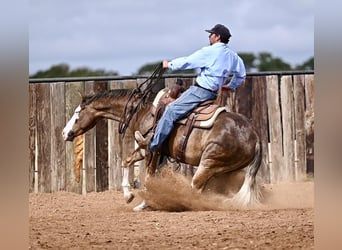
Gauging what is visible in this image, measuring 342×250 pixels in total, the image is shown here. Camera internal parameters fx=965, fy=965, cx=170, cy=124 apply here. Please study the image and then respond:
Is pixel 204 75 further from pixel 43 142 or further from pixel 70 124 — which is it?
pixel 43 142

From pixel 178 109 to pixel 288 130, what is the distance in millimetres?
711

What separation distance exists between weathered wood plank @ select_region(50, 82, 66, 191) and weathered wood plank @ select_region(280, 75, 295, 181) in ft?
4.66

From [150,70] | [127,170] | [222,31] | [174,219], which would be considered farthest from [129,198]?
[222,31]

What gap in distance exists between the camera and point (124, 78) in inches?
244

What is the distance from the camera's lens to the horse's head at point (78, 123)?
6.25 meters

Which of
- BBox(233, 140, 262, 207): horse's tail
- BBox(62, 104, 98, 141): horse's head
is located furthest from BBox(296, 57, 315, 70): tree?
BBox(62, 104, 98, 141): horse's head

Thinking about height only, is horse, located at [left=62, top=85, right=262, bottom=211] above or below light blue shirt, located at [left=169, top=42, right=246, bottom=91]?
below

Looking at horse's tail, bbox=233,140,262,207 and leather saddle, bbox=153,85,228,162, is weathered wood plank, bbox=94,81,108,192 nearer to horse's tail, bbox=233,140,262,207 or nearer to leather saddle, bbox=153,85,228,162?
leather saddle, bbox=153,85,228,162

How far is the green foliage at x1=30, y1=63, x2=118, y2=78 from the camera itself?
5.89 metres

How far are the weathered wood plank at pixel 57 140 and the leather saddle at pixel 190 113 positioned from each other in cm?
62

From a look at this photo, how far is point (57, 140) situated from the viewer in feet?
20.5

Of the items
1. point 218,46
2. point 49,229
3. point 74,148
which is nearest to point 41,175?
point 74,148
